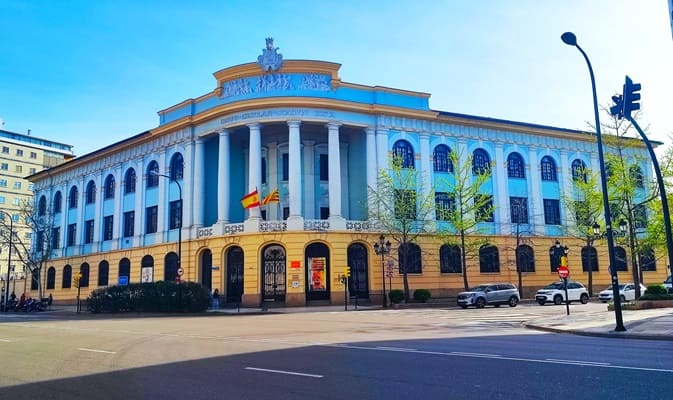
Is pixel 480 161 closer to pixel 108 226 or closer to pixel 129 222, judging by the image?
pixel 129 222

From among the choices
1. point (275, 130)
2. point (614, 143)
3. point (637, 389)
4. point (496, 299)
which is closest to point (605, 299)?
point (496, 299)

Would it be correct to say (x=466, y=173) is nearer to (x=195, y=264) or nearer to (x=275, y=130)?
(x=275, y=130)

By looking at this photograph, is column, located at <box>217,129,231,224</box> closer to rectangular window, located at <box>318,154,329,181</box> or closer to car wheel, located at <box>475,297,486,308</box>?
rectangular window, located at <box>318,154,329,181</box>

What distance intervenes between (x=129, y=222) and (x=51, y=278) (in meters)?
14.9

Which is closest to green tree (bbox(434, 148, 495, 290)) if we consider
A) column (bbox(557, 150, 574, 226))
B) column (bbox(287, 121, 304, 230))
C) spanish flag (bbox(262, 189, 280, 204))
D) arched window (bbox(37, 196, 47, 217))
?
column (bbox(557, 150, 574, 226))

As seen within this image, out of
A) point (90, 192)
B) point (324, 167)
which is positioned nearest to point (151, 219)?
point (90, 192)

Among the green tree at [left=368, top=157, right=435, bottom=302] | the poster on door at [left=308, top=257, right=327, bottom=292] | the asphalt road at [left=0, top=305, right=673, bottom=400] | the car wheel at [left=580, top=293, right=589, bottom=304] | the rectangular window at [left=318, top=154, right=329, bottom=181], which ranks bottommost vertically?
the car wheel at [left=580, top=293, right=589, bottom=304]

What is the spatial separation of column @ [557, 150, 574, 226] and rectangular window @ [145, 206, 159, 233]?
35.4 m

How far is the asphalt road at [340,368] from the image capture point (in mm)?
7469

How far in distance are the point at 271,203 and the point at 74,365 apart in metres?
32.8

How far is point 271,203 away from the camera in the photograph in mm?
43188

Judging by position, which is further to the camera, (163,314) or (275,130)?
(275,130)

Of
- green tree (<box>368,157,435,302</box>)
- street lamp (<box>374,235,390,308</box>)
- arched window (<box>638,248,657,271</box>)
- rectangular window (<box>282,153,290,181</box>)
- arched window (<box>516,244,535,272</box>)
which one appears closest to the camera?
street lamp (<box>374,235,390,308</box>)

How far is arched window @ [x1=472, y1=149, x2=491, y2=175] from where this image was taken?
1826 inches
